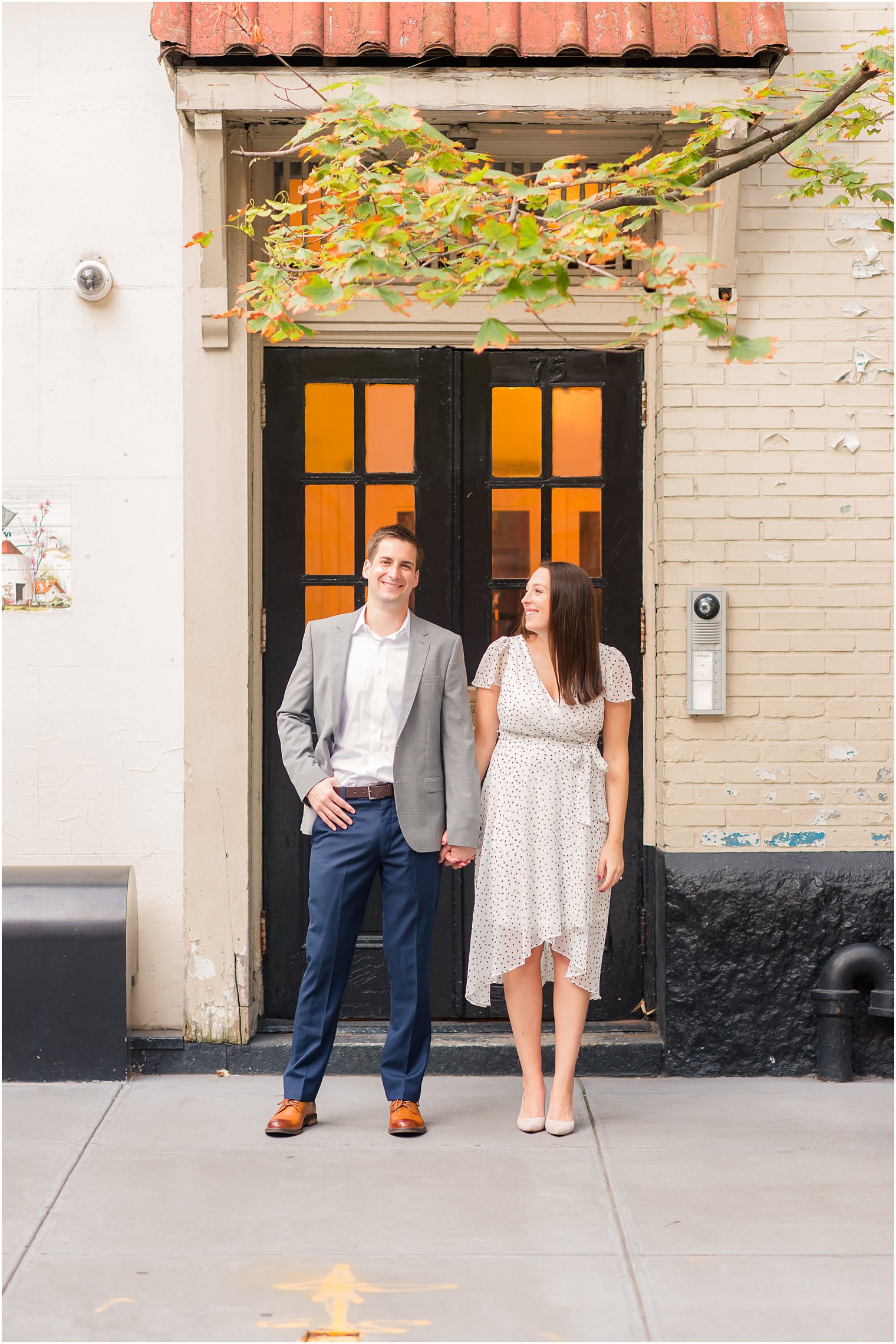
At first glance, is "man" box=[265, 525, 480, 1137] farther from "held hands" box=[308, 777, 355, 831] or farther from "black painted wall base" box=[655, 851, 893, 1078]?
"black painted wall base" box=[655, 851, 893, 1078]

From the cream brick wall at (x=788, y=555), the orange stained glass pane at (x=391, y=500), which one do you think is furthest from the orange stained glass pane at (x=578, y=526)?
the orange stained glass pane at (x=391, y=500)

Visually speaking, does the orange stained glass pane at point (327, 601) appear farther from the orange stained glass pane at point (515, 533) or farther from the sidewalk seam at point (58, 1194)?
the sidewalk seam at point (58, 1194)

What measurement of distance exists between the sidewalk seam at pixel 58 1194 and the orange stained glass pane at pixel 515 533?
108 inches

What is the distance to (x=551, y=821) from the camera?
4.33 m

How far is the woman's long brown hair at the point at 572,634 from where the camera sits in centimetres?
429

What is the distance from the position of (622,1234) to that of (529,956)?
1.09 metres

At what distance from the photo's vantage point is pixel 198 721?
5.05 metres

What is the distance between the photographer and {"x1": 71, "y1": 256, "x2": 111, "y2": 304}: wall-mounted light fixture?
5.00 m

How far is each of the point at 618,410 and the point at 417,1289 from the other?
12.1 feet

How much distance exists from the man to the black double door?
887 mm

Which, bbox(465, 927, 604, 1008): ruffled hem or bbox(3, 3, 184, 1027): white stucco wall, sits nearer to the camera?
bbox(465, 927, 604, 1008): ruffled hem

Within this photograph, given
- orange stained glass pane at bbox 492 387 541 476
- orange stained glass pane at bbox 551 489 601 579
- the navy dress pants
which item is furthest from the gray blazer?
orange stained glass pane at bbox 492 387 541 476

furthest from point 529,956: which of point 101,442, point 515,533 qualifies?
point 101,442

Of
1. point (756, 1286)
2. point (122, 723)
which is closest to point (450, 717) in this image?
point (122, 723)
